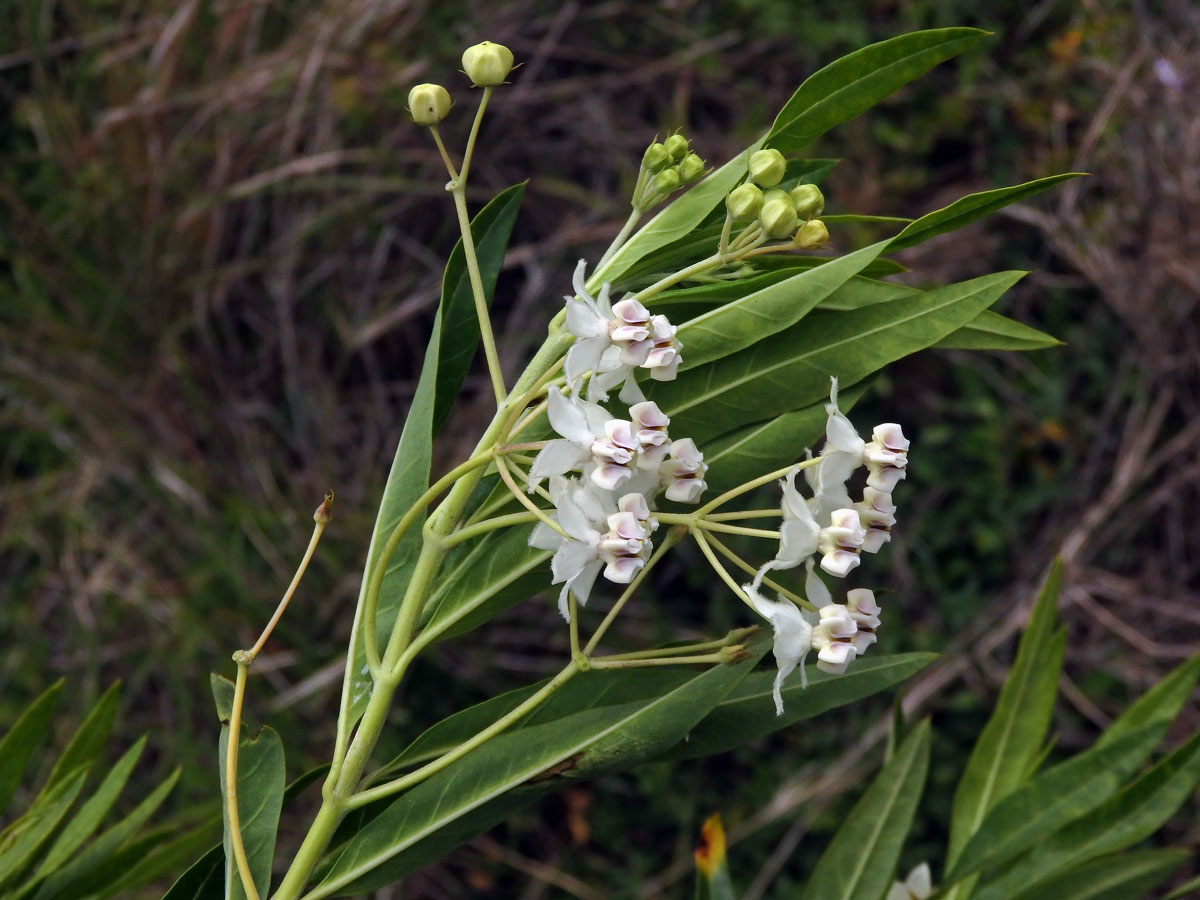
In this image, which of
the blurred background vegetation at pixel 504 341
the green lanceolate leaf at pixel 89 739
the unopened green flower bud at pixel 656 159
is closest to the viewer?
the unopened green flower bud at pixel 656 159

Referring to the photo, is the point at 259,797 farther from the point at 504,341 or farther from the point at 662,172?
the point at 504,341

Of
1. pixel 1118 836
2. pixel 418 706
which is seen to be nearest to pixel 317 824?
pixel 1118 836

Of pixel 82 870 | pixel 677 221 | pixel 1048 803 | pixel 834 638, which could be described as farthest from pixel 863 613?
pixel 82 870

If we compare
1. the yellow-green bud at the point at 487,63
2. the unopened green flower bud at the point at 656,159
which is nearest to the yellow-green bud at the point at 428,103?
the yellow-green bud at the point at 487,63

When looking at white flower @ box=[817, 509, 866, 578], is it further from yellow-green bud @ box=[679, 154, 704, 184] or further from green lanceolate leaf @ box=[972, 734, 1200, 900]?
green lanceolate leaf @ box=[972, 734, 1200, 900]

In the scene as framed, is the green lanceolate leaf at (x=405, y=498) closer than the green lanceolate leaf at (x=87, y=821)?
Yes

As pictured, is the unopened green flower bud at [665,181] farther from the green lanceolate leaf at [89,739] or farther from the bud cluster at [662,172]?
the green lanceolate leaf at [89,739]
